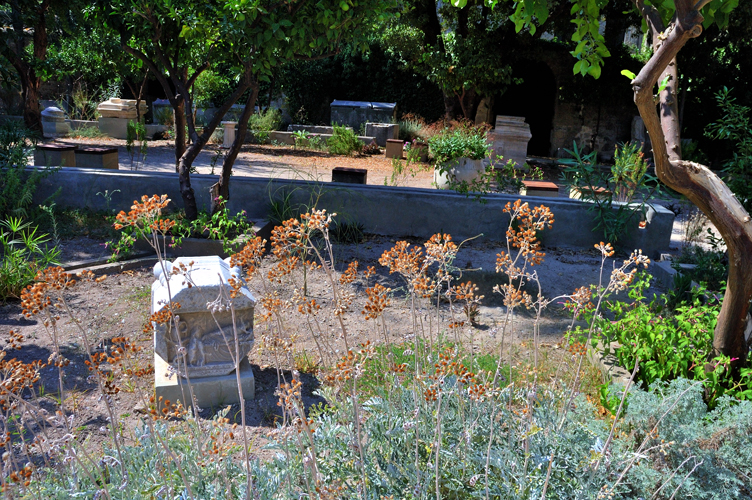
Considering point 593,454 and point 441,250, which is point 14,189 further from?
point 593,454

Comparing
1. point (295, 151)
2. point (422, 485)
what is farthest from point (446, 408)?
point (295, 151)

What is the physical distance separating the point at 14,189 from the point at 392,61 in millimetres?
12895

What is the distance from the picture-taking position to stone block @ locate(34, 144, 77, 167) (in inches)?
316

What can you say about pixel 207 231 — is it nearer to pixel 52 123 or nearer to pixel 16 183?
pixel 16 183

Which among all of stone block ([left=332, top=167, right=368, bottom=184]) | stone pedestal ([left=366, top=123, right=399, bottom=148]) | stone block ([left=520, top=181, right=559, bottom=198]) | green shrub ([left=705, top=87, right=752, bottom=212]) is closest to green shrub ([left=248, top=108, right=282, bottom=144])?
stone pedestal ([left=366, top=123, right=399, bottom=148])

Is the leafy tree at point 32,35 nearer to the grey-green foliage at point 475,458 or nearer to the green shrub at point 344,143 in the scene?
the green shrub at point 344,143

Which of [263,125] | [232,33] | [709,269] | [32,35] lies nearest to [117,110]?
[32,35]

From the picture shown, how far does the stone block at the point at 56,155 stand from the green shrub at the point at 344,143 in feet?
21.8

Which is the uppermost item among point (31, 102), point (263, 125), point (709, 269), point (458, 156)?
point (31, 102)

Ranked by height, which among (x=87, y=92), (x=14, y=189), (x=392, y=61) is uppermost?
(x=392, y=61)

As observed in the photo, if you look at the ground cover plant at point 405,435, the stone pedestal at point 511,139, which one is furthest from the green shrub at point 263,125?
the ground cover plant at point 405,435

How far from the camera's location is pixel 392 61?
682 inches

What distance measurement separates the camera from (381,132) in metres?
15.1

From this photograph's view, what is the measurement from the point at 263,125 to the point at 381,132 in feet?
9.88
